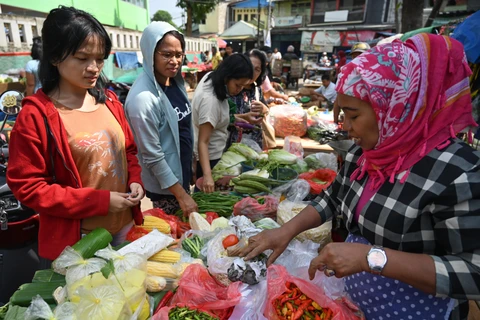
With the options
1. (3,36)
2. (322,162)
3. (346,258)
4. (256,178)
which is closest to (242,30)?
(3,36)

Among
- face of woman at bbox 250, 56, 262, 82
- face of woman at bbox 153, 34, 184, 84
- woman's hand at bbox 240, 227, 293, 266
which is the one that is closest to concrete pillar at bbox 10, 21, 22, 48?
face of woman at bbox 250, 56, 262, 82

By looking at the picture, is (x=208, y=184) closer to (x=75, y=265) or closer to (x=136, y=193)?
(x=136, y=193)

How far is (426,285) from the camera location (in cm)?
96

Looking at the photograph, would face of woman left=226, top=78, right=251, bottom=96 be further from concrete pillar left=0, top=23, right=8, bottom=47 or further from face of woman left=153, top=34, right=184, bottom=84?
concrete pillar left=0, top=23, right=8, bottom=47

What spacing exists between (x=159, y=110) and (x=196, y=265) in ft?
3.45

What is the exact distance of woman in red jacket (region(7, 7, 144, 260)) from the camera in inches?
54.8

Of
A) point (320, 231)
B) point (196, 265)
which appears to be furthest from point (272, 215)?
point (196, 265)

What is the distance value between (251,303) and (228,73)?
197 centimetres

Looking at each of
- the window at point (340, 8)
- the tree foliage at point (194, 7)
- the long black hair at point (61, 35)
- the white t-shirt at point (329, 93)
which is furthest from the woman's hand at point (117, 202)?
the window at point (340, 8)

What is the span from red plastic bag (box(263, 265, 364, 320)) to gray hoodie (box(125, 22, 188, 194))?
103 cm

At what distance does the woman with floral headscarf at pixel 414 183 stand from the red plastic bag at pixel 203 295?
38 centimetres

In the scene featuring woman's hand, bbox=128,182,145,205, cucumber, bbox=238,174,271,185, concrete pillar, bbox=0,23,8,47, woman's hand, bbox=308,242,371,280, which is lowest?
cucumber, bbox=238,174,271,185

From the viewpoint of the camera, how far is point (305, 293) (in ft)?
4.17

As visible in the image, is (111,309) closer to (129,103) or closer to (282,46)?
(129,103)
